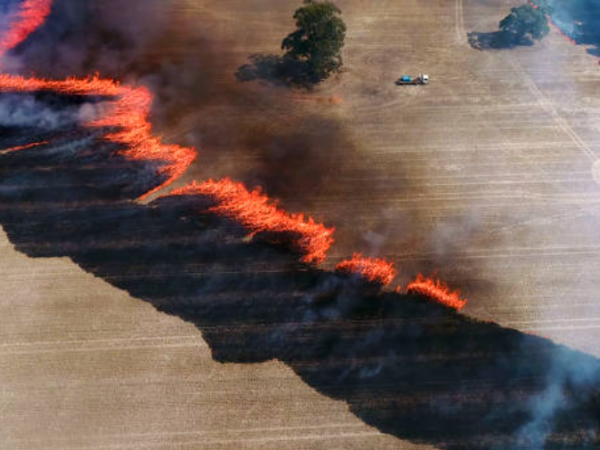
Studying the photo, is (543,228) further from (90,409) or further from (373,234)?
(90,409)

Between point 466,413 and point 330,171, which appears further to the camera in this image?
point 330,171

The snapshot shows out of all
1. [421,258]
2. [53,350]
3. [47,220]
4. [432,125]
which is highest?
[432,125]

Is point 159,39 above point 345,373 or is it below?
above

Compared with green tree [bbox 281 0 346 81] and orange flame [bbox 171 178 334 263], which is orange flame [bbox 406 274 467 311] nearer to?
orange flame [bbox 171 178 334 263]

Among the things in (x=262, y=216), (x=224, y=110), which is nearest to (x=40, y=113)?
(x=224, y=110)

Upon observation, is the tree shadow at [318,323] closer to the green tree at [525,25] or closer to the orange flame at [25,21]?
the orange flame at [25,21]

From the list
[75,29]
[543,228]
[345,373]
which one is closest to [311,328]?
[345,373]

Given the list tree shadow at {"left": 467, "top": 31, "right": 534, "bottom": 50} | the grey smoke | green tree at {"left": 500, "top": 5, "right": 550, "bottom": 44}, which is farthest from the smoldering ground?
green tree at {"left": 500, "top": 5, "right": 550, "bottom": 44}
